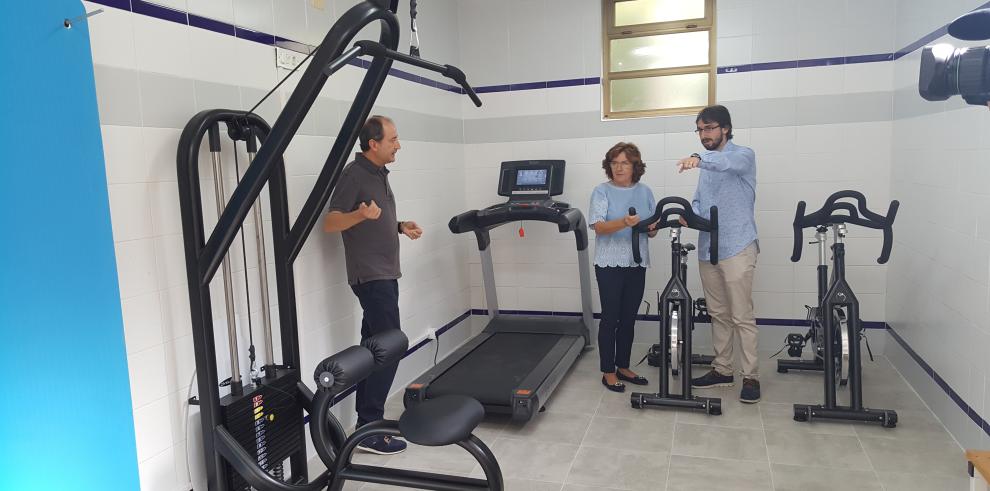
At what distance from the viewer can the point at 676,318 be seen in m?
4.26

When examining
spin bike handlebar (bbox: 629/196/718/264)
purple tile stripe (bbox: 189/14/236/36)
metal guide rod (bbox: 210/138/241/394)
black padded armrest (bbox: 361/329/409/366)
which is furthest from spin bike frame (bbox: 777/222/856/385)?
purple tile stripe (bbox: 189/14/236/36)

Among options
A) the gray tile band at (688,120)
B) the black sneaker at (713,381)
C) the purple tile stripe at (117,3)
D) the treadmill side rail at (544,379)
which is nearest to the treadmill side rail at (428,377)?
the treadmill side rail at (544,379)

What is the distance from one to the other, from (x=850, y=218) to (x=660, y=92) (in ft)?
6.81

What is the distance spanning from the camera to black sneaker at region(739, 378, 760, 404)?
4.29 metres

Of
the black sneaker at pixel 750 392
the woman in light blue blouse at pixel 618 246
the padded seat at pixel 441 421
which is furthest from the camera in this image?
the woman in light blue blouse at pixel 618 246

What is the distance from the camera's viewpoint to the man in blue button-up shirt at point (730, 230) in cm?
416

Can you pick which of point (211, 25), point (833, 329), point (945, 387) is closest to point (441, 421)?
point (211, 25)

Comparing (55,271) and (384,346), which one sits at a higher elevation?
(55,271)

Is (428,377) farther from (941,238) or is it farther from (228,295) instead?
(941,238)

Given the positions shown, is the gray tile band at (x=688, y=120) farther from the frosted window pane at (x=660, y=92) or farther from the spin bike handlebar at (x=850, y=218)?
the spin bike handlebar at (x=850, y=218)

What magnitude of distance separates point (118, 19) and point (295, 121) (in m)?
0.83

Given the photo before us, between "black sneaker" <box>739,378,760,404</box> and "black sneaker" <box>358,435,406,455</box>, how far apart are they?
7.06 feet

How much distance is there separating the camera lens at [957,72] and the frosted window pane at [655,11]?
3598 mm

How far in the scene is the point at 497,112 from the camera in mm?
5906
